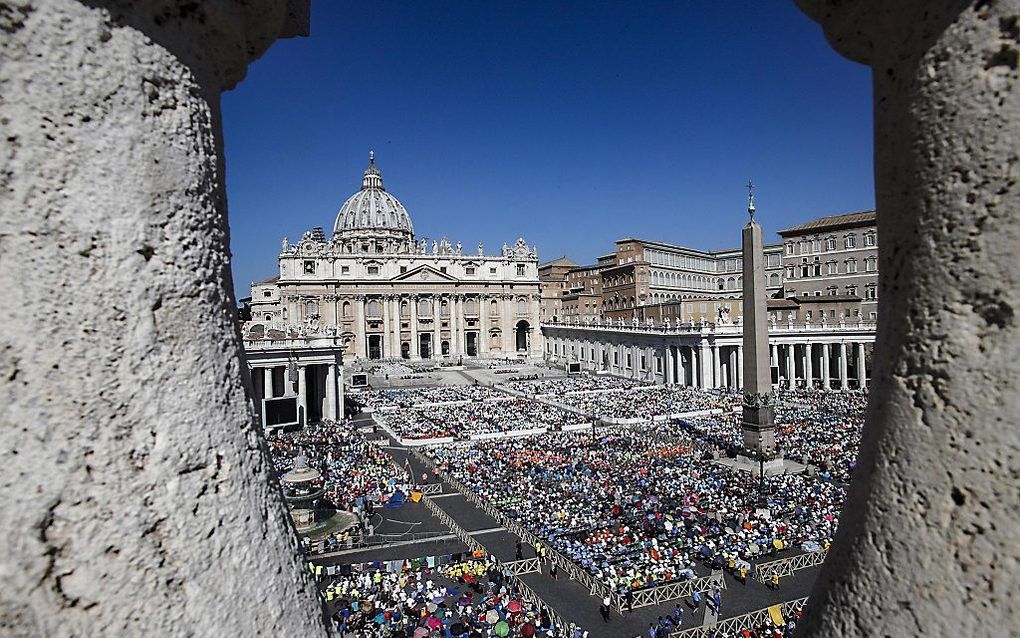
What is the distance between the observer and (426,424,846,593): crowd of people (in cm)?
1290

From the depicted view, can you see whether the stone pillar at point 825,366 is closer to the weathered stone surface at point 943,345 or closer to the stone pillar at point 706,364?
the stone pillar at point 706,364

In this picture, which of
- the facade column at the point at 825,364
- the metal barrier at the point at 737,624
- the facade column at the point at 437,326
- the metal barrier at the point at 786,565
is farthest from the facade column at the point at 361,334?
the metal barrier at the point at 737,624

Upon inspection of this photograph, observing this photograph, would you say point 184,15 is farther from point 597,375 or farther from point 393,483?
point 597,375

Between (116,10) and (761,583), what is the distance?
1333 cm

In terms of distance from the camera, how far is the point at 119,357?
6.82 ft

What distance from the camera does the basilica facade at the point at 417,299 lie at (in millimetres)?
69475

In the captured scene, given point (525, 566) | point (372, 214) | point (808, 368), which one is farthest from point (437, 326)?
point (525, 566)

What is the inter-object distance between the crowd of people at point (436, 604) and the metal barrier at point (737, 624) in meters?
2.05

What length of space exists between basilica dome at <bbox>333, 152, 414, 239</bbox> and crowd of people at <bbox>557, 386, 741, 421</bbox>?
62.4 metres

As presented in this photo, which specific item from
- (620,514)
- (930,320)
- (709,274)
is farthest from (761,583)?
(709,274)

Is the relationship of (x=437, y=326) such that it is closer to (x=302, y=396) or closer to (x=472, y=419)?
(x=302, y=396)

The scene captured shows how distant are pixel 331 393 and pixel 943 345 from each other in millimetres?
34064

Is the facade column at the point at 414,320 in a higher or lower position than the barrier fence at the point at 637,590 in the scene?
higher

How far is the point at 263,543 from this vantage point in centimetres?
237
